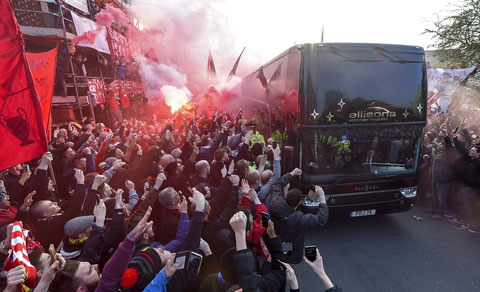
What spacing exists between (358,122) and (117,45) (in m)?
18.0

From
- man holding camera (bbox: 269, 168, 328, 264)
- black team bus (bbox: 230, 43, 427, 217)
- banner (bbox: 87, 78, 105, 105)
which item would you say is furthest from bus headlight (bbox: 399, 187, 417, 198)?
banner (bbox: 87, 78, 105, 105)

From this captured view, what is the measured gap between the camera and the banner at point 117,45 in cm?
1617

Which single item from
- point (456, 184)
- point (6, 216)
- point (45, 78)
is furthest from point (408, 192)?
point (45, 78)

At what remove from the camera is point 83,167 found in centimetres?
514

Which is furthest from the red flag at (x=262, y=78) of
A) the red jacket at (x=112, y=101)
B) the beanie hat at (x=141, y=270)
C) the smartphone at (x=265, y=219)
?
the red jacket at (x=112, y=101)

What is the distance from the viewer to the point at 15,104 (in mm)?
2980

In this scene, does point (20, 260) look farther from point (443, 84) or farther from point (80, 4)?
point (80, 4)

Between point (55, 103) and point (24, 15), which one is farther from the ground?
point (24, 15)

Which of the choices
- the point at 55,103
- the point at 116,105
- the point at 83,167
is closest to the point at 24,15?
the point at 55,103

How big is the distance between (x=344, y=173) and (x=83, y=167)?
18.0 feet

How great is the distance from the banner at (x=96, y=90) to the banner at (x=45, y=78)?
9.87m

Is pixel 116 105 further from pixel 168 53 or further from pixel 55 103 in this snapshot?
pixel 168 53

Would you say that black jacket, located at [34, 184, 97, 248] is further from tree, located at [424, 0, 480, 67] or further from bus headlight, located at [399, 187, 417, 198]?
tree, located at [424, 0, 480, 67]

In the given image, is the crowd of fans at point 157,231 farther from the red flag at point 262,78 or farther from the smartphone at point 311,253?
the red flag at point 262,78
